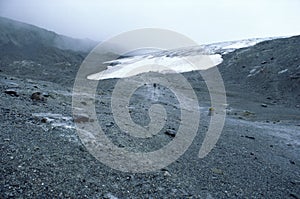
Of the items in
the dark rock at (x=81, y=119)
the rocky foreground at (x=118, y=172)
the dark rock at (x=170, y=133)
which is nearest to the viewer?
the rocky foreground at (x=118, y=172)

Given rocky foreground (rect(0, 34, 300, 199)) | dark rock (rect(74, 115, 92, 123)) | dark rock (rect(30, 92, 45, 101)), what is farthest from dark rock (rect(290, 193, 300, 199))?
dark rock (rect(30, 92, 45, 101))

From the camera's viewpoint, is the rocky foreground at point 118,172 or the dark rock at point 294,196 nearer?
the rocky foreground at point 118,172

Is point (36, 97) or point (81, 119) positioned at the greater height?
point (36, 97)

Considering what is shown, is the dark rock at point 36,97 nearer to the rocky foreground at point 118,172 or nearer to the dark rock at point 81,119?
the rocky foreground at point 118,172

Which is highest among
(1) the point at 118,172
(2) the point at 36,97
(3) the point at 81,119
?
(2) the point at 36,97

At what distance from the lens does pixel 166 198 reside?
15.0 feet

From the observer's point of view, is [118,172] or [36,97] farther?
[36,97]

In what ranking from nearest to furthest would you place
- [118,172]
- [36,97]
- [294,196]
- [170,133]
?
[118,172] → [294,196] → [170,133] → [36,97]

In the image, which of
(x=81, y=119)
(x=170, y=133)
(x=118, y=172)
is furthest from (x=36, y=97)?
(x=118, y=172)

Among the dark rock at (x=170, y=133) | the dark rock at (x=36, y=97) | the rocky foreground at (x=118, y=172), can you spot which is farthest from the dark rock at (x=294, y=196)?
the dark rock at (x=36, y=97)

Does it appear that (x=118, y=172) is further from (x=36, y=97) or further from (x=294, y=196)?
(x=36, y=97)

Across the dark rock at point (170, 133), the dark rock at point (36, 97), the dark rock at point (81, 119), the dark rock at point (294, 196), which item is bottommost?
the dark rock at point (294, 196)

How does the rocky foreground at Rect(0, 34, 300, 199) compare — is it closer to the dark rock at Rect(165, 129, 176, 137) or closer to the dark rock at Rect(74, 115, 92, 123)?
the dark rock at Rect(165, 129, 176, 137)

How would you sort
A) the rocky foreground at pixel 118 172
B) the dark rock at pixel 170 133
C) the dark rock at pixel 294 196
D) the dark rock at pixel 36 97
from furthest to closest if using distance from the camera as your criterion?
the dark rock at pixel 36 97
the dark rock at pixel 170 133
the dark rock at pixel 294 196
the rocky foreground at pixel 118 172
